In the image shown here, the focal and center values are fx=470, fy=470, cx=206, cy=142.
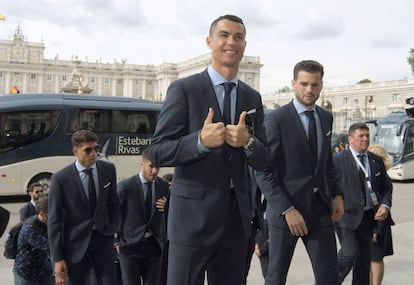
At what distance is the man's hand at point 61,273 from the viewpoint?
150 inches

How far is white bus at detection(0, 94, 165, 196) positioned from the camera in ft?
43.6

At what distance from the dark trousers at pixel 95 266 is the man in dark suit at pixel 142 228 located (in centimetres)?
45

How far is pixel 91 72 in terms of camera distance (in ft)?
464

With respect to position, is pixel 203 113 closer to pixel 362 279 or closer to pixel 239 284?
pixel 239 284

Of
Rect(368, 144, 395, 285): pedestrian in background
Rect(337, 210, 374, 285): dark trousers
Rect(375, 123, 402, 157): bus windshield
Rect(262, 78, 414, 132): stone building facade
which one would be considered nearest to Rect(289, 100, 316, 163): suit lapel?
Rect(337, 210, 374, 285): dark trousers

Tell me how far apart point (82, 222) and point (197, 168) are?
6.17ft

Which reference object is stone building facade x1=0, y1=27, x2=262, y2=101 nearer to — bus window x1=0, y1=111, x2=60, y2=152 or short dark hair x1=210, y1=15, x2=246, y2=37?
bus window x1=0, y1=111, x2=60, y2=152

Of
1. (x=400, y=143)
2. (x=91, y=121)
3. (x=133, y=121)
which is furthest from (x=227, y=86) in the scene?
(x=400, y=143)

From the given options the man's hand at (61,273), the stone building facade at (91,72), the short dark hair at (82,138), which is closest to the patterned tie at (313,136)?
the short dark hair at (82,138)

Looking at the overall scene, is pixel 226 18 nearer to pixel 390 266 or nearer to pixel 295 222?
pixel 295 222

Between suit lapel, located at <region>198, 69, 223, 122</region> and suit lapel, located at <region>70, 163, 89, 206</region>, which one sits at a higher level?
suit lapel, located at <region>198, 69, 223, 122</region>

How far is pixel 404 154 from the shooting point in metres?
20.6

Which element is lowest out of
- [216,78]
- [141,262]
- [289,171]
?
[141,262]

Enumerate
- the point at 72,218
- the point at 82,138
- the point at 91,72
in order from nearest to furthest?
1. the point at 72,218
2. the point at 82,138
3. the point at 91,72
